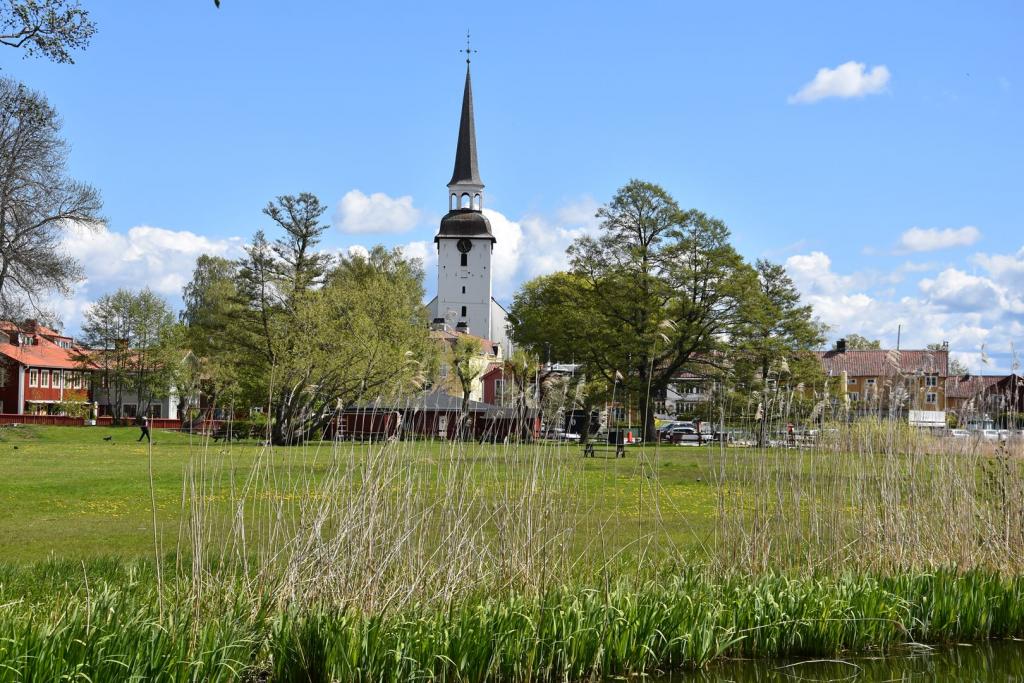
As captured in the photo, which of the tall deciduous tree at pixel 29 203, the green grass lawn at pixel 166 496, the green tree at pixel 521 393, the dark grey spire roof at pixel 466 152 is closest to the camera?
the green tree at pixel 521 393

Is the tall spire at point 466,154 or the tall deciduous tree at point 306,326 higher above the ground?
the tall spire at point 466,154

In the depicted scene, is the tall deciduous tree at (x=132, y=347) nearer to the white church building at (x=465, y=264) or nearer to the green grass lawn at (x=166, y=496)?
the white church building at (x=465, y=264)

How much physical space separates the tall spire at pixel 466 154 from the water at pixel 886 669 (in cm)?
8477

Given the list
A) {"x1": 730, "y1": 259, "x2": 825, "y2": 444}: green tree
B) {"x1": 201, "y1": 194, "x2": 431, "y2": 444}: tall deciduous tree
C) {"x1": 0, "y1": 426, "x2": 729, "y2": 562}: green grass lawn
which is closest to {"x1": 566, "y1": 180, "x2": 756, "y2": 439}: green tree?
{"x1": 730, "y1": 259, "x2": 825, "y2": 444}: green tree

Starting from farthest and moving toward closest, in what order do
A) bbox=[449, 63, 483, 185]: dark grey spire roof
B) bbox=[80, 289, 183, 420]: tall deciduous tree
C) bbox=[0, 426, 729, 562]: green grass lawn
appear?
bbox=[449, 63, 483, 185]: dark grey spire roof
bbox=[80, 289, 183, 420]: tall deciduous tree
bbox=[0, 426, 729, 562]: green grass lawn

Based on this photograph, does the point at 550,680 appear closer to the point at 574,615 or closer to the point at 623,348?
the point at 574,615

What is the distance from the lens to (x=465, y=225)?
9638cm

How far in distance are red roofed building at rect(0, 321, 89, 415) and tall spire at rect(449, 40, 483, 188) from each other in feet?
122

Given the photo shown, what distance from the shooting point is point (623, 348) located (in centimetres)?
4028

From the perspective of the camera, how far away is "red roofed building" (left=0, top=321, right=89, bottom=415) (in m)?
68.0

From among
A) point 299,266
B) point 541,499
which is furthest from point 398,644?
point 299,266

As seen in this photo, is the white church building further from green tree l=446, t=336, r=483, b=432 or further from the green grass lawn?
the green grass lawn

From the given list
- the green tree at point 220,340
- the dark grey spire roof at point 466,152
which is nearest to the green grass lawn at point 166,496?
the green tree at point 220,340

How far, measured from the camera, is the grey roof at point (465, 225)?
96062mm
